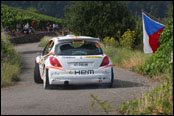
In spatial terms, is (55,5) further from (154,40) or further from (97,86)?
(97,86)

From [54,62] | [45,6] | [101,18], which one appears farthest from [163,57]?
[45,6]

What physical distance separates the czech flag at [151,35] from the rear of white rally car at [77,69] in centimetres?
602

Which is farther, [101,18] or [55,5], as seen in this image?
[55,5]

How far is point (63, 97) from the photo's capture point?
10.5 metres

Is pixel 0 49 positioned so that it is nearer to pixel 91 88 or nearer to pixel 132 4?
pixel 91 88

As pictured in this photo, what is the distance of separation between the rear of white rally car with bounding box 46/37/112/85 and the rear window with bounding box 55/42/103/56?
16 centimetres

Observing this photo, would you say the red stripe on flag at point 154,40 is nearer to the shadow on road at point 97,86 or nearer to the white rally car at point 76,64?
the shadow on road at point 97,86

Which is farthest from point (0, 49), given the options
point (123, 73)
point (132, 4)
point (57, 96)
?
point (132, 4)

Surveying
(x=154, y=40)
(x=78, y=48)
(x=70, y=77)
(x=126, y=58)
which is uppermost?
(x=154, y=40)

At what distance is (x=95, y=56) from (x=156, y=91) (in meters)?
4.09

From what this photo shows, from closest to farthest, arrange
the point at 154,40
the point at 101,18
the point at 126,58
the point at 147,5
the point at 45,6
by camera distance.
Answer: the point at 154,40 < the point at 126,58 < the point at 101,18 < the point at 147,5 < the point at 45,6

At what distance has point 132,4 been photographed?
463ft

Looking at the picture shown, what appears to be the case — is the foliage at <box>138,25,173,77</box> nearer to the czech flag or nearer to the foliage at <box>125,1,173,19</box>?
the czech flag

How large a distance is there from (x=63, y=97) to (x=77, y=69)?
4.74 ft
